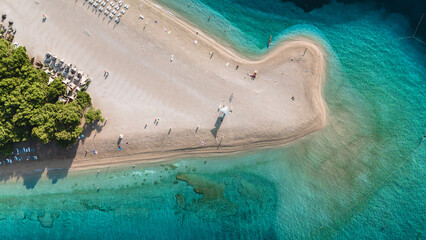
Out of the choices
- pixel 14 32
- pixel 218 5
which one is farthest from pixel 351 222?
pixel 14 32

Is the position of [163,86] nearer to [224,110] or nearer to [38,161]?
[224,110]

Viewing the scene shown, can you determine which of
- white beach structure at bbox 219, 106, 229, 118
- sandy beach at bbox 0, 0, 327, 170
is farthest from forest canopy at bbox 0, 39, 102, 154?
white beach structure at bbox 219, 106, 229, 118

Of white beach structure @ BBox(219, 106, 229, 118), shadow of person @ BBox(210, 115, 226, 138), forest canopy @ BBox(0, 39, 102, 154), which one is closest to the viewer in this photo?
forest canopy @ BBox(0, 39, 102, 154)

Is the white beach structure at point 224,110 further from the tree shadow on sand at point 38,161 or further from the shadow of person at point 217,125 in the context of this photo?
the tree shadow on sand at point 38,161

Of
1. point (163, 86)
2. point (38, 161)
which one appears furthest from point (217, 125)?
point (38, 161)

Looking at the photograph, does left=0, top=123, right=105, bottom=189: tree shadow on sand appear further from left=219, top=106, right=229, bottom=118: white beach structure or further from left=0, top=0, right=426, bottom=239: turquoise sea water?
left=219, top=106, right=229, bottom=118: white beach structure
